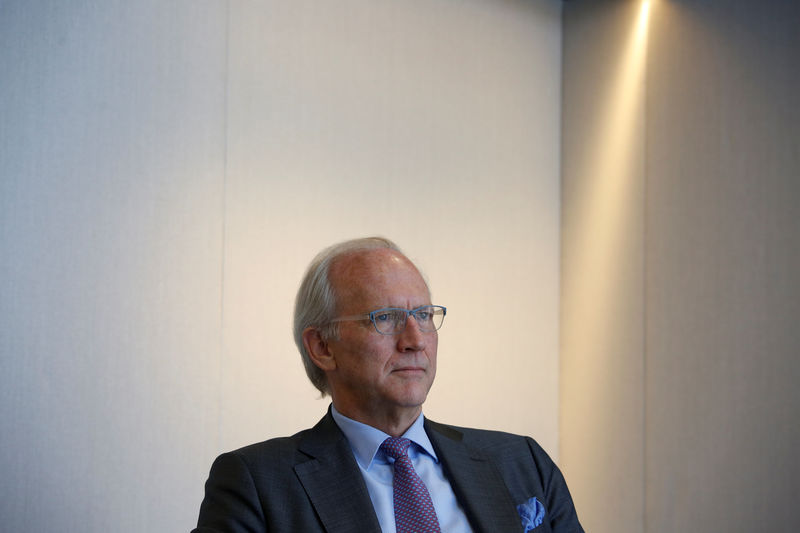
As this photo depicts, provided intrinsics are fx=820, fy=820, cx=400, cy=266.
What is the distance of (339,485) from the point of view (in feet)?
5.72

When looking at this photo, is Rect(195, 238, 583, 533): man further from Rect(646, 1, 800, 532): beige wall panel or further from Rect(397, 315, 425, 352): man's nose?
Rect(646, 1, 800, 532): beige wall panel

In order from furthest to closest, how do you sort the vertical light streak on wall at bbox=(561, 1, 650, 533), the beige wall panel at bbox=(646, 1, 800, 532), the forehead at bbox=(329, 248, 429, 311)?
the vertical light streak on wall at bbox=(561, 1, 650, 533)
the beige wall panel at bbox=(646, 1, 800, 532)
the forehead at bbox=(329, 248, 429, 311)

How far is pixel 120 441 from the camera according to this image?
9.62ft

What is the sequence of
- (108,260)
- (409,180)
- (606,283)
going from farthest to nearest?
(606,283) < (409,180) < (108,260)

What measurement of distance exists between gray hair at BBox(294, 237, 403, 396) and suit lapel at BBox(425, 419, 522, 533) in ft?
1.06

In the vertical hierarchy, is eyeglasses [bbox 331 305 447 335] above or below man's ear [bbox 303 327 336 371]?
above

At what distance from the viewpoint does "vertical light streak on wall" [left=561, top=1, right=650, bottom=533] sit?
13.1 ft

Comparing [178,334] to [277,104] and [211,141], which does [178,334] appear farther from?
[277,104]

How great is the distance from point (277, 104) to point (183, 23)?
1.60 feet

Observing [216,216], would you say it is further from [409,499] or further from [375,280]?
[409,499]

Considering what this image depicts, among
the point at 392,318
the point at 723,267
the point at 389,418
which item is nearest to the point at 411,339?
the point at 392,318

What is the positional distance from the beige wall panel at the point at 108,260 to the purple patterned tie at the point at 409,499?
58.7 inches

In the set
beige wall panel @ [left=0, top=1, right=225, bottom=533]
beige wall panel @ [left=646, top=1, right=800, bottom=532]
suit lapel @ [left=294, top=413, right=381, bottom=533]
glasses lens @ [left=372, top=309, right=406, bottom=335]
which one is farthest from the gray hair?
beige wall panel @ [left=646, top=1, right=800, bottom=532]

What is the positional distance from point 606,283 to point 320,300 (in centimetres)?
252
